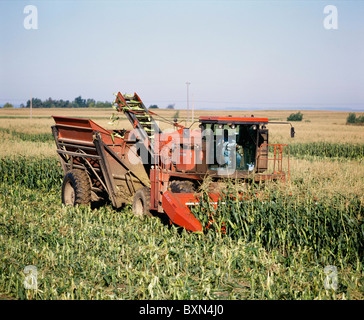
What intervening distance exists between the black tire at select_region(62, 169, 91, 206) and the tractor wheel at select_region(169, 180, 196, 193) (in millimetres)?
2683

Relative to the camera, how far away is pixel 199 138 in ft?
30.5

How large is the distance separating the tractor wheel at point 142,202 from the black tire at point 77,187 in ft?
4.73

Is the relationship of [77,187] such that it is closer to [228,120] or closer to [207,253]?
[228,120]

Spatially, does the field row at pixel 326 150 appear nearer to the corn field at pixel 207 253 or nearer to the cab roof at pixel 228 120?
the cab roof at pixel 228 120

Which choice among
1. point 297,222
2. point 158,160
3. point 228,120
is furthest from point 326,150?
point 297,222

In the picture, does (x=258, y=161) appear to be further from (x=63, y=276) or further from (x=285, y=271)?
(x=63, y=276)

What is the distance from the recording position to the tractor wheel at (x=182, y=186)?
29.7ft

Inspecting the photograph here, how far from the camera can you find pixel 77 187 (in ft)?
35.9

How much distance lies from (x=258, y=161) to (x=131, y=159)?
10.5 ft

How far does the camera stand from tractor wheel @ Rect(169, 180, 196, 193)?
29.7 ft

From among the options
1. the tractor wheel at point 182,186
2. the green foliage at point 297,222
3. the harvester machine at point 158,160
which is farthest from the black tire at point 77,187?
the green foliage at point 297,222

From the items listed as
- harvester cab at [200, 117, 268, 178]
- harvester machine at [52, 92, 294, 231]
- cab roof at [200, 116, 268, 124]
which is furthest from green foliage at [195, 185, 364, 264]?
cab roof at [200, 116, 268, 124]

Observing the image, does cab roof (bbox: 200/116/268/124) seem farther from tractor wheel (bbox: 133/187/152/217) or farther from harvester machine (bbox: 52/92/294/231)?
tractor wheel (bbox: 133/187/152/217)
